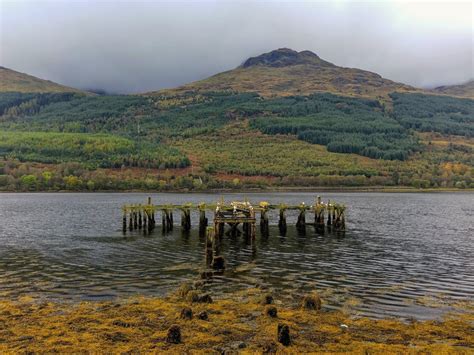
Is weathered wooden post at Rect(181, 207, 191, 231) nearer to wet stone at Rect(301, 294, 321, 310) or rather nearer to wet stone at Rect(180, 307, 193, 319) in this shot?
wet stone at Rect(301, 294, 321, 310)

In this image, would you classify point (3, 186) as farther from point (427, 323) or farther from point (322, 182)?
point (427, 323)

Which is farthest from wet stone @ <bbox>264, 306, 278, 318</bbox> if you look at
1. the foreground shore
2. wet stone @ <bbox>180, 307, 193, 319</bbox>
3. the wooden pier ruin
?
the wooden pier ruin

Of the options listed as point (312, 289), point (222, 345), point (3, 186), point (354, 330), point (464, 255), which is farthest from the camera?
point (3, 186)

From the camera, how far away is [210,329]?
17562mm

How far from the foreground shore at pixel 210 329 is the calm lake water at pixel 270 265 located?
188cm

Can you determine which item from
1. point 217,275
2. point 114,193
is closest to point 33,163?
point 114,193

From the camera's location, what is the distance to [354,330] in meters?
17.7

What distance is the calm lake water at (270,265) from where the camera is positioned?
23.6 m

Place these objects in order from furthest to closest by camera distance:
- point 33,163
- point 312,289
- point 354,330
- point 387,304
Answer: point 33,163
point 312,289
point 387,304
point 354,330

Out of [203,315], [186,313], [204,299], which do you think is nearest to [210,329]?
[203,315]

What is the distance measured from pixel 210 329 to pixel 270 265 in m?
14.8

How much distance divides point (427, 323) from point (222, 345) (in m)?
8.99

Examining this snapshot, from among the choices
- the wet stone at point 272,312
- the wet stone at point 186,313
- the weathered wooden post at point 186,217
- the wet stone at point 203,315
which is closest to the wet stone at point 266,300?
the wet stone at point 272,312

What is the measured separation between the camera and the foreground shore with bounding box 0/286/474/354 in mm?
15828
